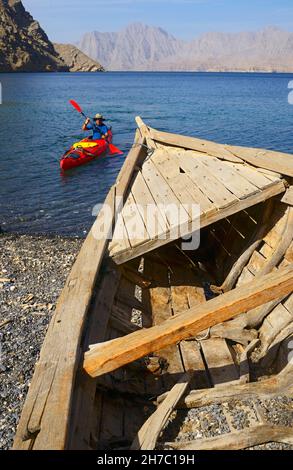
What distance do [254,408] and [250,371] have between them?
0.86m

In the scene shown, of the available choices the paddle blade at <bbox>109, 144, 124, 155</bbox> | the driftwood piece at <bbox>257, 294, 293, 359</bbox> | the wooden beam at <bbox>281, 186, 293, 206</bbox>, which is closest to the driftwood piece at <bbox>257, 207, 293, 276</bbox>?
the wooden beam at <bbox>281, 186, 293, 206</bbox>

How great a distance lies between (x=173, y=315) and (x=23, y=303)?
2.84 m

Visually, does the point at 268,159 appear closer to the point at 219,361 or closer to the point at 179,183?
the point at 179,183

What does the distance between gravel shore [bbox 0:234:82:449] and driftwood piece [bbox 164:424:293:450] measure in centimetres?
181

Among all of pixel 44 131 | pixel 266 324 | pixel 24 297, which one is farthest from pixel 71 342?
pixel 44 131

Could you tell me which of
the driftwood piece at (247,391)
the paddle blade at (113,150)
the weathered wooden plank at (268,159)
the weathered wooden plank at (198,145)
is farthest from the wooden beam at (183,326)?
the paddle blade at (113,150)

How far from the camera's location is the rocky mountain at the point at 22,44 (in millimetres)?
123125

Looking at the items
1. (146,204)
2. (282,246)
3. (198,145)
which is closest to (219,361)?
(282,246)

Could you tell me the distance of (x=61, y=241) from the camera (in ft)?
40.8

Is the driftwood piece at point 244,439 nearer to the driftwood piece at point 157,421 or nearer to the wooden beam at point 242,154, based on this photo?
the driftwood piece at point 157,421

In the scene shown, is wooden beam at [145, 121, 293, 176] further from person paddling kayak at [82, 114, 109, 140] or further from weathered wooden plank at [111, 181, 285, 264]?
person paddling kayak at [82, 114, 109, 140]

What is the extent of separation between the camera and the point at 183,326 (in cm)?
387

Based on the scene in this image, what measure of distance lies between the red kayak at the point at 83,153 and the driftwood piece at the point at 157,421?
17.0m

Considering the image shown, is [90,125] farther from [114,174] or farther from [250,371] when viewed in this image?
[250,371]
